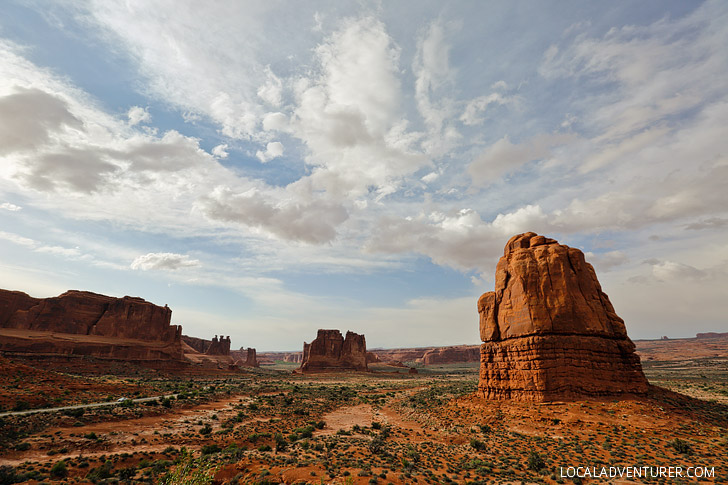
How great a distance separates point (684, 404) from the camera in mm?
29516

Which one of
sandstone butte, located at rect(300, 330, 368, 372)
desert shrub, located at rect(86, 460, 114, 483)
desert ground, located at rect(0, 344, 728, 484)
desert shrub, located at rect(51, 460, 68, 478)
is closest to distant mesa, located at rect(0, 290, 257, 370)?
desert ground, located at rect(0, 344, 728, 484)

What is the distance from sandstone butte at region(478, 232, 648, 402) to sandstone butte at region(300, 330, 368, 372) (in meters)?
104

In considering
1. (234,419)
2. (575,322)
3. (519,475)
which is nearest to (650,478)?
(519,475)

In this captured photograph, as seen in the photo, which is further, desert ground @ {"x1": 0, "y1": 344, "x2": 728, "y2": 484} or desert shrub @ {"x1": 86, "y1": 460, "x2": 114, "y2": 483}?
desert ground @ {"x1": 0, "y1": 344, "x2": 728, "y2": 484}

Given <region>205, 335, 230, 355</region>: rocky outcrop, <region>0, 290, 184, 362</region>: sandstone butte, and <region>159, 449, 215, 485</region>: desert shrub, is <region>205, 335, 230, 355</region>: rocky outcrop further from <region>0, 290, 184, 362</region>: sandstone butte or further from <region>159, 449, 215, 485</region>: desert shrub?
<region>159, 449, 215, 485</region>: desert shrub

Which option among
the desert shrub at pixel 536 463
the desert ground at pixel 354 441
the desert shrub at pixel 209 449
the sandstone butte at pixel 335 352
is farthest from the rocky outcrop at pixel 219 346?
the desert shrub at pixel 536 463

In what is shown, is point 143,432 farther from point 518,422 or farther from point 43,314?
point 43,314

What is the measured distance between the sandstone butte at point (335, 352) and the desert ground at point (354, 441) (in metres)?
95.7

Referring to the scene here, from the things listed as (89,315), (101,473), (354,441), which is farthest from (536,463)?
(89,315)

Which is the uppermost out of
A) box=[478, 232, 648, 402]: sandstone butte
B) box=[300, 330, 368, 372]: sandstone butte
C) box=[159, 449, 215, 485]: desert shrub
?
box=[478, 232, 648, 402]: sandstone butte

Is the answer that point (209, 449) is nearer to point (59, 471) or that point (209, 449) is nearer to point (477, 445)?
point (59, 471)

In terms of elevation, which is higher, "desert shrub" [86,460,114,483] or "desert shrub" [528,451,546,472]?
"desert shrub" [528,451,546,472]

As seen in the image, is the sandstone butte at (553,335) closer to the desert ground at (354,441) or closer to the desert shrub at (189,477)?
the desert ground at (354,441)

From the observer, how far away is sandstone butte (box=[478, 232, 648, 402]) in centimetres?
2942
